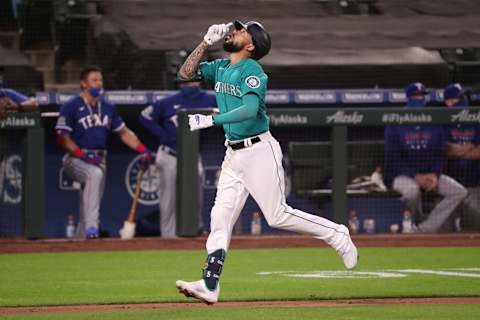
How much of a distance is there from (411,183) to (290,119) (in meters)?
1.50

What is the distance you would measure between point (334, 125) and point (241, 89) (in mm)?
5563

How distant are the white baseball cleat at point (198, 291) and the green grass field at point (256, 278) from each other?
108 mm

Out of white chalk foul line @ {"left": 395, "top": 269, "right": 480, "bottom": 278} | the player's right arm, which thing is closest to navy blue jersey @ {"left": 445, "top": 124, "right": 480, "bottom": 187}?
white chalk foul line @ {"left": 395, "top": 269, "right": 480, "bottom": 278}

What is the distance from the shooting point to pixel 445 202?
12.3 meters

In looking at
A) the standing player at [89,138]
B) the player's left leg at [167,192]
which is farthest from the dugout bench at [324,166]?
the standing player at [89,138]

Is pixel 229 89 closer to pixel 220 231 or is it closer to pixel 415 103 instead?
pixel 220 231

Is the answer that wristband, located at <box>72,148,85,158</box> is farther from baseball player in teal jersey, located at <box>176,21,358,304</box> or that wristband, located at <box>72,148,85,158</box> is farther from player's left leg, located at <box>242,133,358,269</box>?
player's left leg, located at <box>242,133,358,269</box>

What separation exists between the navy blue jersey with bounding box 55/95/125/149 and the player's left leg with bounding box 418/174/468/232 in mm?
3607

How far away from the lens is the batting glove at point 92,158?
39.4ft

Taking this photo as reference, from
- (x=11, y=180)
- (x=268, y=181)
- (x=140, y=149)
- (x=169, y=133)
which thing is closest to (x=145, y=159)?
(x=140, y=149)

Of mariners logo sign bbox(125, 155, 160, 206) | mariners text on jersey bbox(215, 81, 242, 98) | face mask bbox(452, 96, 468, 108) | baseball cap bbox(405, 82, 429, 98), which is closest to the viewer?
mariners text on jersey bbox(215, 81, 242, 98)

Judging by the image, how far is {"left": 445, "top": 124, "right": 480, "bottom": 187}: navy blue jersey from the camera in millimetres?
12391

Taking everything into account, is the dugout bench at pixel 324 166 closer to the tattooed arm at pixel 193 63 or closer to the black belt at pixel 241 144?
the tattooed arm at pixel 193 63


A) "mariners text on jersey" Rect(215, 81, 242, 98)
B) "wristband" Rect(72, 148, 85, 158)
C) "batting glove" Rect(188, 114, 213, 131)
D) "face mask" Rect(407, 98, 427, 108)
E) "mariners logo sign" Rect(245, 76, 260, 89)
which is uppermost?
"mariners logo sign" Rect(245, 76, 260, 89)
